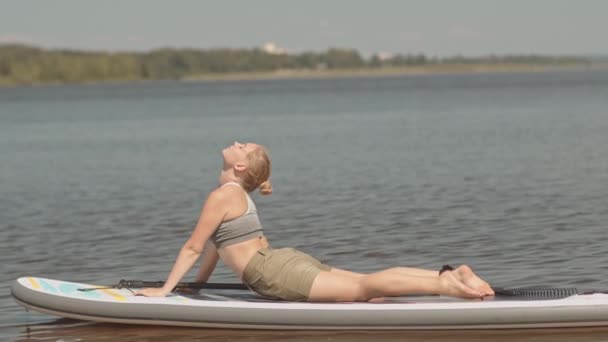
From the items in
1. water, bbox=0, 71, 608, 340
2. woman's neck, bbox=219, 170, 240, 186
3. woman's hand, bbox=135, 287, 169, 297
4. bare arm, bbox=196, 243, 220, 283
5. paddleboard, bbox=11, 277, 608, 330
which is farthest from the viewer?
water, bbox=0, 71, 608, 340

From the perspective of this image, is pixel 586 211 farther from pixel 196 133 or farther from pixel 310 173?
pixel 196 133

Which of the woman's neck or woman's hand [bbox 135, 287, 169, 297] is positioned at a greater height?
the woman's neck

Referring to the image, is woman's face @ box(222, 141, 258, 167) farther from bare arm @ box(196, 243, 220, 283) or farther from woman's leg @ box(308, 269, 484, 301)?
woman's leg @ box(308, 269, 484, 301)

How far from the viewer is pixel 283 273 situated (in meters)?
9.28

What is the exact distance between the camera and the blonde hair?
9289mm

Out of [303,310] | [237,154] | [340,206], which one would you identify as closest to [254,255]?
[303,310]

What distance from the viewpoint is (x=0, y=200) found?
2217 centimetres

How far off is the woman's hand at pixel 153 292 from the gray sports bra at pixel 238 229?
23.4 inches

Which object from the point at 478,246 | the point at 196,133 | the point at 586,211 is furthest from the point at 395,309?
the point at 196,133

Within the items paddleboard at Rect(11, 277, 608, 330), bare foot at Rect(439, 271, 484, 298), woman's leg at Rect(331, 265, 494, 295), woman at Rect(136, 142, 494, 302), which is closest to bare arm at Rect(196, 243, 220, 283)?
paddleboard at Rect(11, 277, 608, 330)

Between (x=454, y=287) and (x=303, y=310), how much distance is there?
112 cm

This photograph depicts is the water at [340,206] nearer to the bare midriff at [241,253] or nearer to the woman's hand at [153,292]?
the woman's hand at [153,292]

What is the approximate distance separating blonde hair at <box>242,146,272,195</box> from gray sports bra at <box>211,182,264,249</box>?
0.09 m

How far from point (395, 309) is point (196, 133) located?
37227 mm
